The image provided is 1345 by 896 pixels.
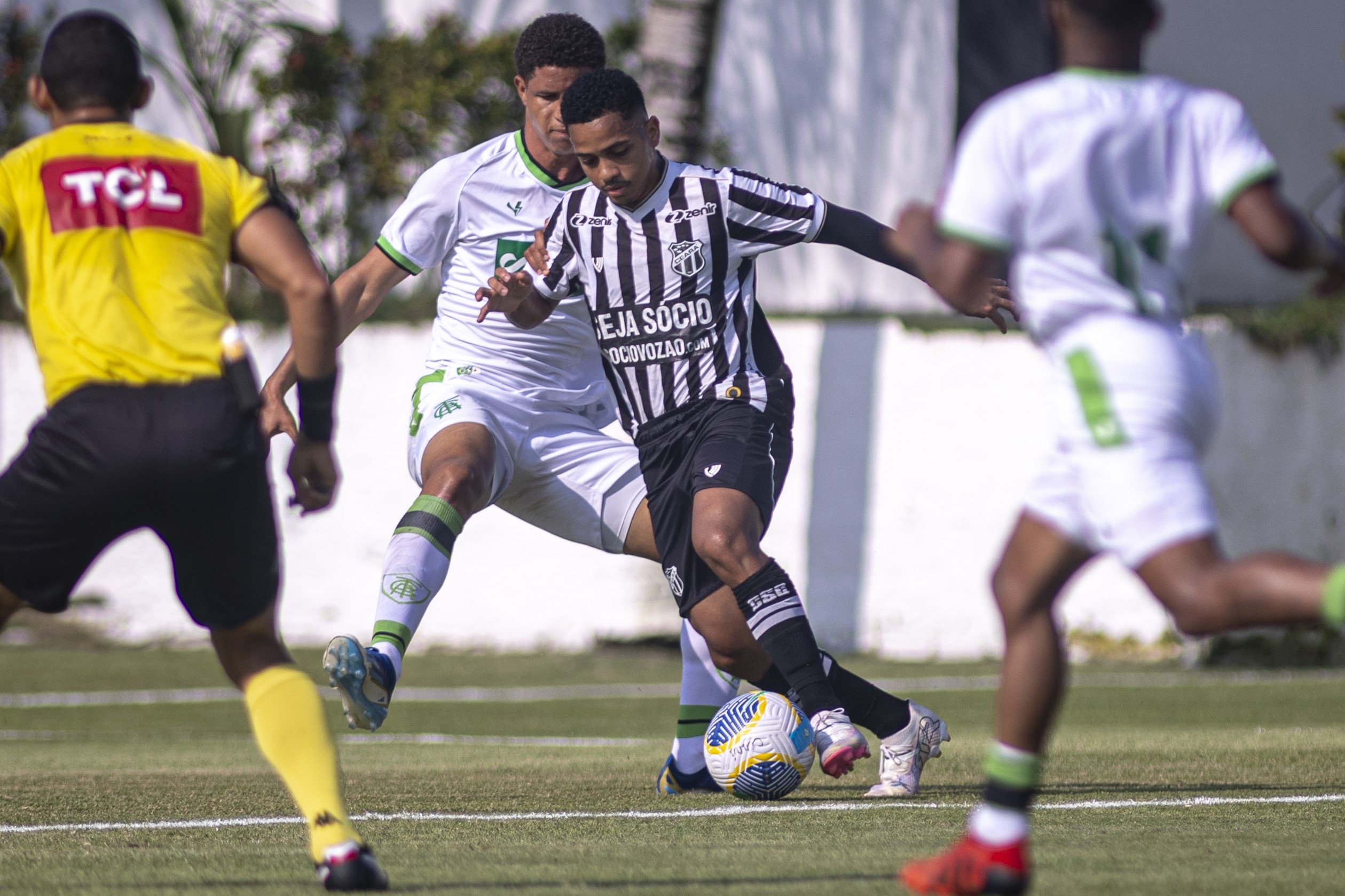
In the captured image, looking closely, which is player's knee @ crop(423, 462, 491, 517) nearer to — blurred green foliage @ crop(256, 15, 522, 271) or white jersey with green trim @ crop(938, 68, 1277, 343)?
white jersey with green trim @ crop(938, 68, 1277, 343)

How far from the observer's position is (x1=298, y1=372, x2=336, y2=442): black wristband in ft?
13.6

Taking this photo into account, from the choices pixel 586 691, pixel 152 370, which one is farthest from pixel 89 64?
pixel 586 691

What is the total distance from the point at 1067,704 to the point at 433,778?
512cm

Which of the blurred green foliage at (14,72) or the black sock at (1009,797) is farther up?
the blurred green foliage at (14,72)

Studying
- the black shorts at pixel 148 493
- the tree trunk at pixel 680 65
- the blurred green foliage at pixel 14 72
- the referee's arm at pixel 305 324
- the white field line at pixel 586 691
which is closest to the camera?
the black shorts at pixel 148 493

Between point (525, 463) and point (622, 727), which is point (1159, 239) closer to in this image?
point (525, 463)

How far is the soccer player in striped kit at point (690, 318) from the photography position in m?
6.18

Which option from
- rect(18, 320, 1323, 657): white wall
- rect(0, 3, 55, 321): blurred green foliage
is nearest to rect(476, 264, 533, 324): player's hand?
rect(18, 320, 1323, 657): white wall

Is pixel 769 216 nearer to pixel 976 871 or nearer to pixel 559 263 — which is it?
pixel 559 263

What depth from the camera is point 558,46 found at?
23.2ft

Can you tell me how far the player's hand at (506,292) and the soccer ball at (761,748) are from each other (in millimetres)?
1556

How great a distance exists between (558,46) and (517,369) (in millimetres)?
1241

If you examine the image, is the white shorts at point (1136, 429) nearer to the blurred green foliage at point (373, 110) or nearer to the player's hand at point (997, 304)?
the player's hand at point (997, 304)

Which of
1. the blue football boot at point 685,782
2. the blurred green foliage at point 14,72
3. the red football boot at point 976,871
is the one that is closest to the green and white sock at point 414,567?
the blue football boot at point 685,782
